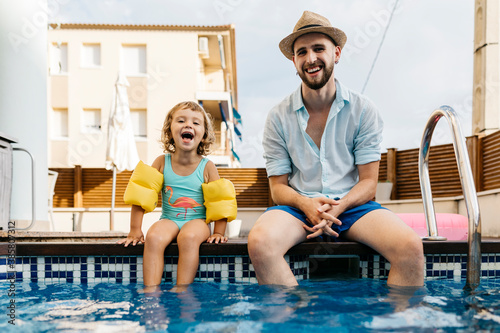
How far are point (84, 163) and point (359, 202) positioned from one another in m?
15.1

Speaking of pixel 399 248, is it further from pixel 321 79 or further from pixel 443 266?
pixel 321 79

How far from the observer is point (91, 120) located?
653 inches

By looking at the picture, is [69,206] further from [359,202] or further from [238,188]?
[359,202]

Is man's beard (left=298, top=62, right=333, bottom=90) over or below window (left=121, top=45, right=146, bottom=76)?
below

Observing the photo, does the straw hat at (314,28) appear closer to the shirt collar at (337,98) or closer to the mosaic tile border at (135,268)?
the shirt collar at (337,98)

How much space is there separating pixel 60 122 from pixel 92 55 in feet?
9.11

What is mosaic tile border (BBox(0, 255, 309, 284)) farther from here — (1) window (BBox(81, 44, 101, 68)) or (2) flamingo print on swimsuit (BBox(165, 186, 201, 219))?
(1) window (BBox(81, 44, 101, 68))

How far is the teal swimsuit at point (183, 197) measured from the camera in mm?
3100

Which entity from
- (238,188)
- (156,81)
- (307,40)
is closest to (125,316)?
(307,40)

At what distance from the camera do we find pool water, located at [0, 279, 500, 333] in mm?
1731

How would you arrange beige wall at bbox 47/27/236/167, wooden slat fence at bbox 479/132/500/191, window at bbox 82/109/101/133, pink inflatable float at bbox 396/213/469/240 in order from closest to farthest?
pink inflatable float at bbox 396/213/469/240 → wooden slat fence at bbox 479/132/500/191 → beige wall at bbox 47/27/236/167 → window at bbox 82/109/101/133

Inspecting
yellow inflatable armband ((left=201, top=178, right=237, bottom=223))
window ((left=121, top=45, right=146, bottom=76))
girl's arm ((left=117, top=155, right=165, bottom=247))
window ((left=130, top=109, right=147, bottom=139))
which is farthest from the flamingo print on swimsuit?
window ((left=121, top=45, right=146, bottom=76))

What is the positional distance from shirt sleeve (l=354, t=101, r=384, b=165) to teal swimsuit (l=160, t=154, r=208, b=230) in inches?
44.0

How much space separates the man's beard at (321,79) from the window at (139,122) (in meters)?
14.3
